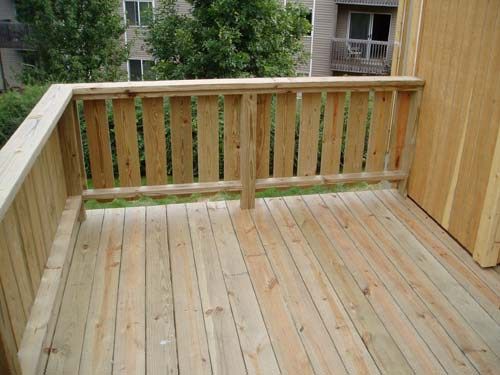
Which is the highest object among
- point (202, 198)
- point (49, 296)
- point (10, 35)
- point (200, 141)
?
point (200, 141)

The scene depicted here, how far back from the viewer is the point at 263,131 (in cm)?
342

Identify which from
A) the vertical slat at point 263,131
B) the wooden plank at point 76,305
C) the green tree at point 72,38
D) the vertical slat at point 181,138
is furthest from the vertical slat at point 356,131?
the green tree at point 72,38

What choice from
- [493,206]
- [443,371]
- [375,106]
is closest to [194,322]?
[443,371]

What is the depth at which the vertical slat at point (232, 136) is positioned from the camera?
10.8ft

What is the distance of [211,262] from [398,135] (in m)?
1.77

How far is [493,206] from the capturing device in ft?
8.90

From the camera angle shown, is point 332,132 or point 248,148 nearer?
point 248,148

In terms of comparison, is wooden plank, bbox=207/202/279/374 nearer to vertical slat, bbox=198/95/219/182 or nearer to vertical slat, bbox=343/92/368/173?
vertical slat, bbox=198/95/219/182

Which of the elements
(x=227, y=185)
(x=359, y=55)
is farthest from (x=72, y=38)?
(x=359, y=55)

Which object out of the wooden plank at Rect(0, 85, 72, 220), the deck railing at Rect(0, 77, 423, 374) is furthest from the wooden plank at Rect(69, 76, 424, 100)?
the wooden plank at Rect(0, 85, 72, 220)

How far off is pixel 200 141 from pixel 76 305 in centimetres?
140

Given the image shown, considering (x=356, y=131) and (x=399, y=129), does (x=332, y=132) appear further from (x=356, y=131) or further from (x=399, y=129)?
(x=399, y=129)

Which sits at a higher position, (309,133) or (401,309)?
(309,133)

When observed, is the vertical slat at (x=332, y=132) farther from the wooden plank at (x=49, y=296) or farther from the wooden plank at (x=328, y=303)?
the wooden plank at (x=49, y=296)
